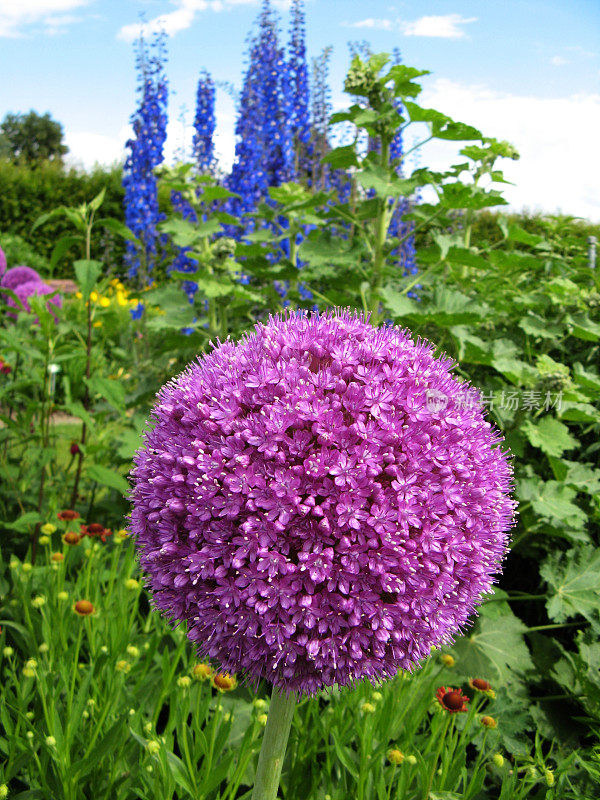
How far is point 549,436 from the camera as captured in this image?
11.1 ft

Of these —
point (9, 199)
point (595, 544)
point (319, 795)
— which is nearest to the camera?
point (319, 795)

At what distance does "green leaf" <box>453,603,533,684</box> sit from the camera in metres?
3.09

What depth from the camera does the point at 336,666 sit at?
141 cm

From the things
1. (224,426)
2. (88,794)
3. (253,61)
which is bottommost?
(88,794)

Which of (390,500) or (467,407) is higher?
(467,407)

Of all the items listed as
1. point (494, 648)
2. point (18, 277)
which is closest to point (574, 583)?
point (494, 648)

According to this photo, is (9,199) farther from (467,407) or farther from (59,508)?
(467,407)

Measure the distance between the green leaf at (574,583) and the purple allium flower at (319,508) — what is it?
5.54 feet

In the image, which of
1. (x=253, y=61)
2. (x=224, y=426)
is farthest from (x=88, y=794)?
(x=253, y=61)

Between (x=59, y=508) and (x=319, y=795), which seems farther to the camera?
(x=59, y=508)

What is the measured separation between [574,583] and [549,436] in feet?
2.38

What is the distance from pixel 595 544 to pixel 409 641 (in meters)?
2.69

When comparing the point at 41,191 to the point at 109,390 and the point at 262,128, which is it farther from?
the point at 109,390

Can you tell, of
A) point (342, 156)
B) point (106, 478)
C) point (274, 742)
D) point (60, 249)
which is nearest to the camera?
point (274, 742)
